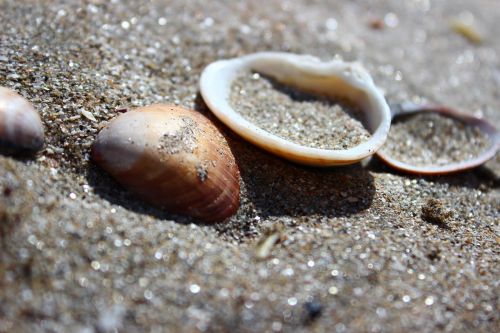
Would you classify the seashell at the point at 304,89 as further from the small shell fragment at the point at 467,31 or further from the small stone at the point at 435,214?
the small shell fragment at the point at 467,31

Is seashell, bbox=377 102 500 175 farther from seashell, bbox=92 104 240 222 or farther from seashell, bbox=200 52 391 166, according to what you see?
seashell, bbox=92 104 240 222

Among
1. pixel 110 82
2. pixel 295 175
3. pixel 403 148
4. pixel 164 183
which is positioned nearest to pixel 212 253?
pixel 164 183

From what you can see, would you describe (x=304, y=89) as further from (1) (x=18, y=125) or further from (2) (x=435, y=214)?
(1) (x=18, y=125)

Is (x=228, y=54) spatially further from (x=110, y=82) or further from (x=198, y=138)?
(x=198, y=138)

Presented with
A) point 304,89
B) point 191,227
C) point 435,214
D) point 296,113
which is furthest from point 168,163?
point 435,214

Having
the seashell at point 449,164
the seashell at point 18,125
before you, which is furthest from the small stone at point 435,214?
the seashell at point 18,125

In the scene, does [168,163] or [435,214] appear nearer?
[168,163]

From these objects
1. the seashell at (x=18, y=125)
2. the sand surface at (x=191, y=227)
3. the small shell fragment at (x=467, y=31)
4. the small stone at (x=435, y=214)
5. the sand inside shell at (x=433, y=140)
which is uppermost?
the seashell at (x=18, y=125)

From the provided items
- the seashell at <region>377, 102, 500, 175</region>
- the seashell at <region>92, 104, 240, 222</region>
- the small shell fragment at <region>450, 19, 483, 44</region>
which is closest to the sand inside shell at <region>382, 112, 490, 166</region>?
the seashell at <region>377, 102, 500, 175</region>
